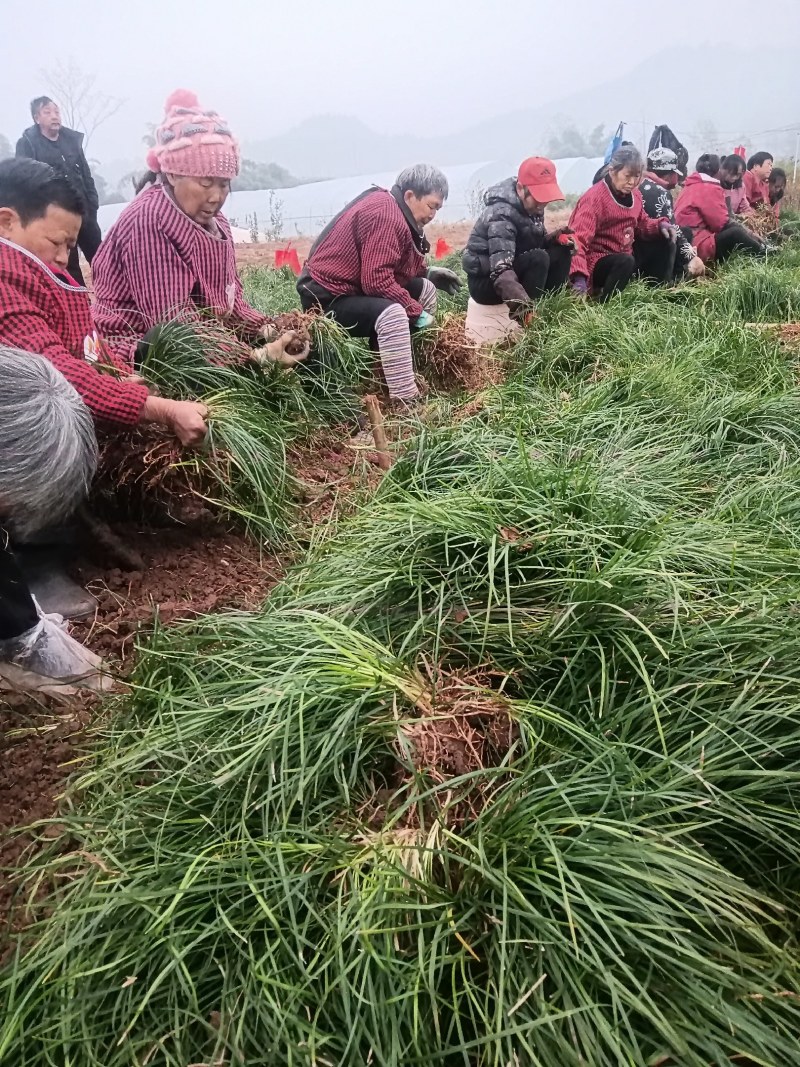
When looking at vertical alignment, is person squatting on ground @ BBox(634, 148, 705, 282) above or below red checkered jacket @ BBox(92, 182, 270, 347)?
below

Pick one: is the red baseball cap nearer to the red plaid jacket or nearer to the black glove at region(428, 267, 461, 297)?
the black glove at region(428, 267, 461, 297)

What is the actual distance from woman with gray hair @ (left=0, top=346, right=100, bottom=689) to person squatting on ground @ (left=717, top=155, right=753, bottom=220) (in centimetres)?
847

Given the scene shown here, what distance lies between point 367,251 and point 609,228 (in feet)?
8.63

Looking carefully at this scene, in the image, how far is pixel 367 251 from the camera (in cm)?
367

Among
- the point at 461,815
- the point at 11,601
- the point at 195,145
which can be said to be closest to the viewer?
the point at 461,815

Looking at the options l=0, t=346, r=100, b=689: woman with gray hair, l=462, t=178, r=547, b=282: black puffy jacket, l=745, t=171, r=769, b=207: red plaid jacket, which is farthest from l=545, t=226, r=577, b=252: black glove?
l=745, t=171, r=769, b=207: red plaid jacket

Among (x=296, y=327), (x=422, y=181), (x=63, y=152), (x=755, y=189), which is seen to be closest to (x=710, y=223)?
(x=755, y=189)

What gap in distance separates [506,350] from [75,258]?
3.15 m

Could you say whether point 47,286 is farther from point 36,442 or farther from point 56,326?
point 36,442

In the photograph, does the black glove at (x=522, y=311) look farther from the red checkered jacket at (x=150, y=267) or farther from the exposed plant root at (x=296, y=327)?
the red checkered jacket at (x=150, y=267)

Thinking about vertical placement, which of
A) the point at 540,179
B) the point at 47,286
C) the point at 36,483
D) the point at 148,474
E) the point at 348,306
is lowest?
the point at 148,474

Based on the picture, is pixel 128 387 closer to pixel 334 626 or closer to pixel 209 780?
pixel 334 626

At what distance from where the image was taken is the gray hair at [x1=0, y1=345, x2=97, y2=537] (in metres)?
1.63

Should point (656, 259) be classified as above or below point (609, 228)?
below
